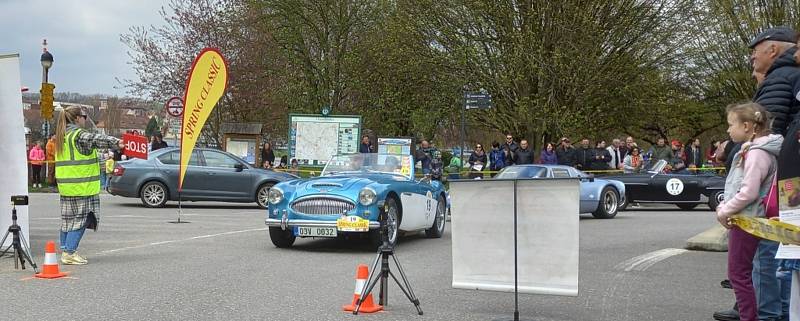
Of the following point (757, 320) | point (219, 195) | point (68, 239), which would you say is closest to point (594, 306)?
point (757, 320)

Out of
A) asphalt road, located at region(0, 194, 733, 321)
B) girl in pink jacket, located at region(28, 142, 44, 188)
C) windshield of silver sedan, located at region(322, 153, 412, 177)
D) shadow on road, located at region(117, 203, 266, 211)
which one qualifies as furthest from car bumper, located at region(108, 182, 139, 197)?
windshield of silver sedan, located at region(322, 153, 412, 177)

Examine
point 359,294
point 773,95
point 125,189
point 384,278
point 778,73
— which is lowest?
point 359,294

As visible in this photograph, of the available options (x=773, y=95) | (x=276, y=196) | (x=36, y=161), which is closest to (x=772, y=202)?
(x=773, y=95)

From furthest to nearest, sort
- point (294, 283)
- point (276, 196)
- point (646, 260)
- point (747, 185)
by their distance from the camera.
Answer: point (276, 196), point (646, 260), point (294, 283), point (747, 185)

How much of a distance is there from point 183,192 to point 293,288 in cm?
1262

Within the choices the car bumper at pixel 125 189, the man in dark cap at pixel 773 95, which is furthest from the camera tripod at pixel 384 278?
the car bumper at pixel 125 189

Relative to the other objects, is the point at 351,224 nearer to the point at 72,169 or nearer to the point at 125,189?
the point at 72,169

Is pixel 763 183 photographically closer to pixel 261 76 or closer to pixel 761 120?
pixel 761 120

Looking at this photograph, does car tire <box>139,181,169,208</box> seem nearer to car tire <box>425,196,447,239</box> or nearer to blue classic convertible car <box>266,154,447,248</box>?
blue classic convertible car <box>266,154,447,248</box>

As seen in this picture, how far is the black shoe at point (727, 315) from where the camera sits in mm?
6707

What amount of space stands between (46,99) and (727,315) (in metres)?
24.9

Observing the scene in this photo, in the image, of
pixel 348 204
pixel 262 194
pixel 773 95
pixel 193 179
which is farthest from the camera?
pixel 262 194

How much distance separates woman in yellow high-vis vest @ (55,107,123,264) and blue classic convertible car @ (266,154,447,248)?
7.73 ft

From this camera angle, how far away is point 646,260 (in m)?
10.5
